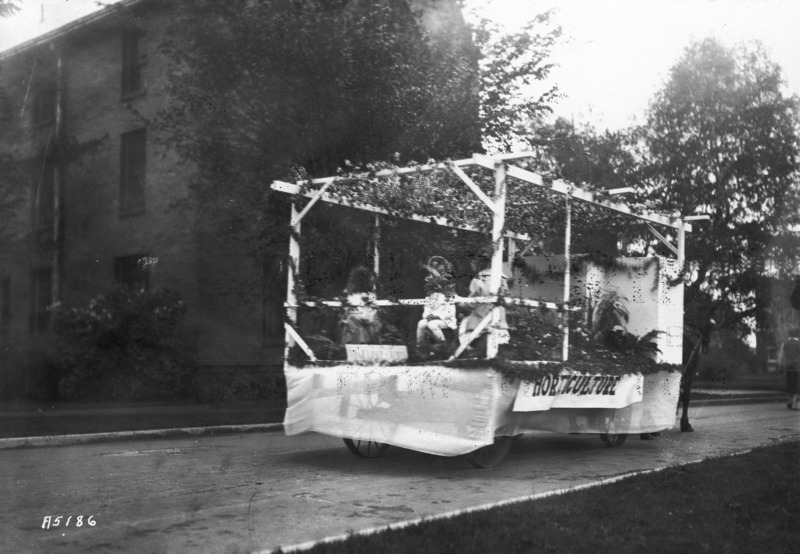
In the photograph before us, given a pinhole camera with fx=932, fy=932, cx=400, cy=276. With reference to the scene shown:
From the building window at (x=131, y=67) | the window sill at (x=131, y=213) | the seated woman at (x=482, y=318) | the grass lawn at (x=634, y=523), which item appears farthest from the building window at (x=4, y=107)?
the building window at (x=131, y=67)

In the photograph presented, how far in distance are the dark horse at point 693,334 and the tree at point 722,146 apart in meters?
15.5

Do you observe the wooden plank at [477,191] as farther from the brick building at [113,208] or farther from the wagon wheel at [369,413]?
the brick building at [113,208]

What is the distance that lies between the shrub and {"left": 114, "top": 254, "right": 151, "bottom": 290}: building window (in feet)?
10.9

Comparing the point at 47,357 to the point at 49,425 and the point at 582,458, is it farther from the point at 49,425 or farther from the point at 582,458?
the point at 582,458

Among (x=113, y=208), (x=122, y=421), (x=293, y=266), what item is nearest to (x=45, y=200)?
(x=113, y=208)

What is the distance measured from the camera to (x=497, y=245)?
362 inches

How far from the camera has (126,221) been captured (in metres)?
22.7

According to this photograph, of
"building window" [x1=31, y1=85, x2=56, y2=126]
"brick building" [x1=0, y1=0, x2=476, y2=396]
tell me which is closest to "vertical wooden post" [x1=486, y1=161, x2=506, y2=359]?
"brick building" [x1=0, y1=0, x2=476, y2=396]

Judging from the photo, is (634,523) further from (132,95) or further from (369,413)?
(132,95)

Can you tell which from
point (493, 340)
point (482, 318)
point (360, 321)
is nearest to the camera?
point (493, 340)

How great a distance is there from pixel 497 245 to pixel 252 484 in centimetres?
327

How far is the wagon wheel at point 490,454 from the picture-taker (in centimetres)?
951

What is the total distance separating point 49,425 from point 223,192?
5693 mm

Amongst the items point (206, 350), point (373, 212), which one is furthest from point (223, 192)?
A: point (373, 212)
